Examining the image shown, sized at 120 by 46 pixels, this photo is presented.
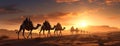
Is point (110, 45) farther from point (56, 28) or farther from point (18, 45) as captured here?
point (56, 28)

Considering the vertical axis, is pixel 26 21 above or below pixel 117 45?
above

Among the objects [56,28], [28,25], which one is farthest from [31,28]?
[56,28]

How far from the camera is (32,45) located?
5291 centimetres

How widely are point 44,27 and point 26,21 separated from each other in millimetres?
28154

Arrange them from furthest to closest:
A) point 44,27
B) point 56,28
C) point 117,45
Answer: point 56,28 < point 44,27 < point 117,45

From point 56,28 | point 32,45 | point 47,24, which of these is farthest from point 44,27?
point 32,45

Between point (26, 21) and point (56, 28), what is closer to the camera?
point (26, 21)

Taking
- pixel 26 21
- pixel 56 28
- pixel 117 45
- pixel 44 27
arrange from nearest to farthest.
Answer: pixel 117 45
pixel 26 21
pixel 44 27
pixel 56 28

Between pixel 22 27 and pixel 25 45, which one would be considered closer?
pixel 25 45

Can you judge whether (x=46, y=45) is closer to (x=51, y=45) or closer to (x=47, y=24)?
(x=51, y=45)

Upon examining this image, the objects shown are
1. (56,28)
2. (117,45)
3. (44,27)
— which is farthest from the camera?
(56,28)

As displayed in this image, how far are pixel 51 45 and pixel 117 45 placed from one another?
1094 centimetres

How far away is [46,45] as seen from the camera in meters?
51.2

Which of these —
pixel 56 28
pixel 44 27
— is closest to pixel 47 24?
pixel 44 27
